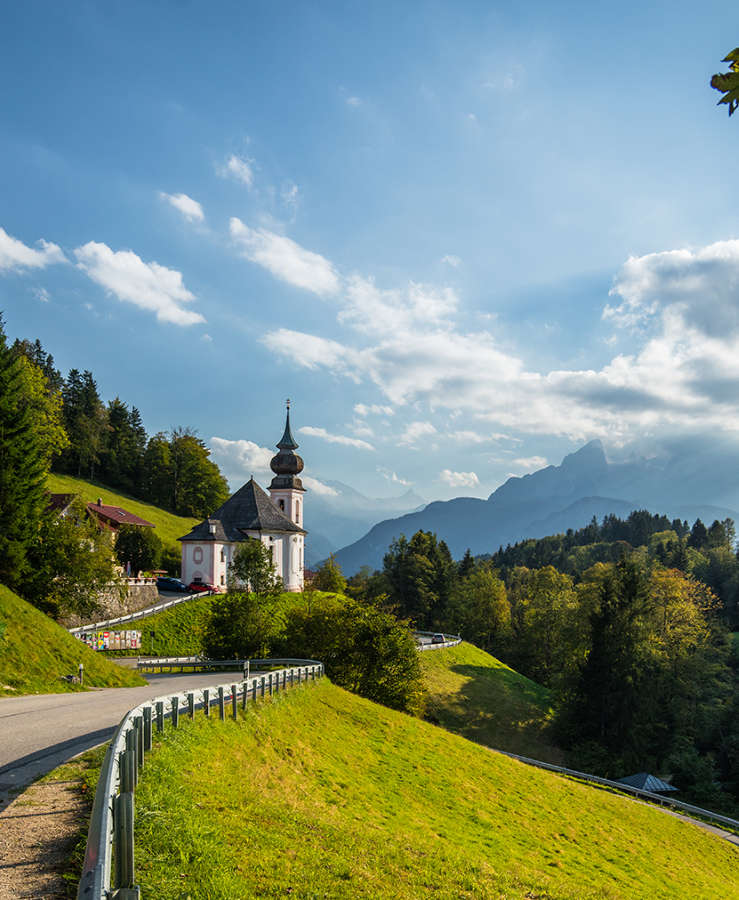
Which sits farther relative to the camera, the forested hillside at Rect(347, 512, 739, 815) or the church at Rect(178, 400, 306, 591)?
the church at Rect(178, 400, 306, 591)

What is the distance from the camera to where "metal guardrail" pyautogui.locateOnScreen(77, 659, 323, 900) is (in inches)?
206

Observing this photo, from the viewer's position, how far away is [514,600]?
115 meters

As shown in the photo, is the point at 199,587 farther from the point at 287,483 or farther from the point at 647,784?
the point at 647,784

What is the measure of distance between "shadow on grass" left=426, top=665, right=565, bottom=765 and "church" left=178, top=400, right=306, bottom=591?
21.9m

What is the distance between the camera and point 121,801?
6.18m

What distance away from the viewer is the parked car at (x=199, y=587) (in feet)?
231

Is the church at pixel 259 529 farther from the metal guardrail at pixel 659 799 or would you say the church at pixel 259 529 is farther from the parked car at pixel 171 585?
the metal guardrail at pixel 659 799

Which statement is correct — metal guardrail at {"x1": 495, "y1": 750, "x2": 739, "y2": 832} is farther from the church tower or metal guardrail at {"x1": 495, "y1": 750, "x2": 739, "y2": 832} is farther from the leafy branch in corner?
the church tower

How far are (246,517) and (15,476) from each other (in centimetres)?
4212

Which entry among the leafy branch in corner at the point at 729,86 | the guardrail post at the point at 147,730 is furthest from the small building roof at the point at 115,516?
the leafy branch in corner at the point at 729,86

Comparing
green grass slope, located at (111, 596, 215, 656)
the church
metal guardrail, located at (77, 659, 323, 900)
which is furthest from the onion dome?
metal guardrail, located at (77, 659, 323, 900)

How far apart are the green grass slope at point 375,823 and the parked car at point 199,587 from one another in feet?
141

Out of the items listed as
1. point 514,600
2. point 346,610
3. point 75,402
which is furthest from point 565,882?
point 75,402

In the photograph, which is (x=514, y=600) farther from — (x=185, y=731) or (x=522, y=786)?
(x=185, y=731)
